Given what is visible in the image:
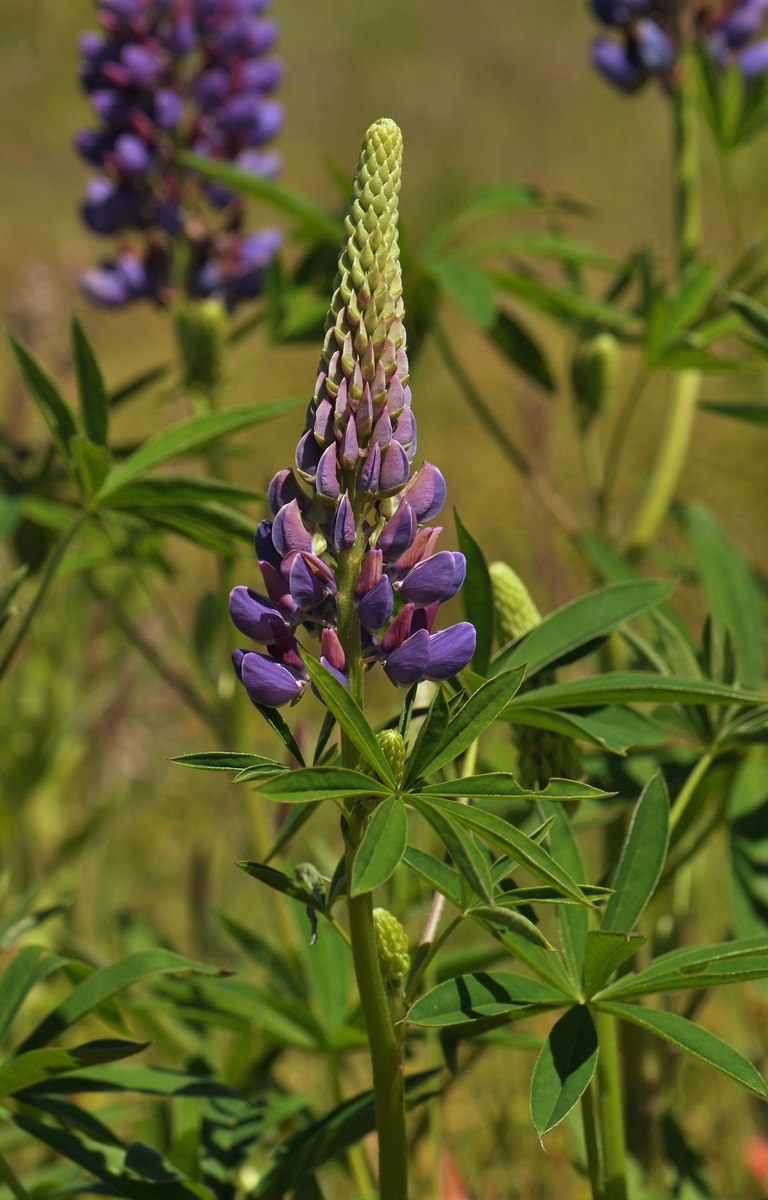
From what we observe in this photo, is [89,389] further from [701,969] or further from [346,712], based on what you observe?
[701,969]

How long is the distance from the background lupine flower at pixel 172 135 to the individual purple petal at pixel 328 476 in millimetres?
1272

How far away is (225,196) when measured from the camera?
2000 millimetres

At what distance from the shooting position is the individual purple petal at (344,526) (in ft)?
2.44

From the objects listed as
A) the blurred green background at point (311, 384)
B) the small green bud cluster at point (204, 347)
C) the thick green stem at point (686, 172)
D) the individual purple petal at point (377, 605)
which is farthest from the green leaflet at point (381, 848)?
the thick green stem at point (686, 172)

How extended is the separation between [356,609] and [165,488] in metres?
0.50

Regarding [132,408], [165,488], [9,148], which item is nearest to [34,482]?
[165,488]

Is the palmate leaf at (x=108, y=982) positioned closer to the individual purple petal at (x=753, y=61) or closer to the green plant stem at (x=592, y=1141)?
the green plant stem at (x=592, y=1141)

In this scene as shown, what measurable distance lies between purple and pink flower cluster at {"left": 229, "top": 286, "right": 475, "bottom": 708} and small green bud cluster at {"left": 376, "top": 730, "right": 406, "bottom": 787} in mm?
39

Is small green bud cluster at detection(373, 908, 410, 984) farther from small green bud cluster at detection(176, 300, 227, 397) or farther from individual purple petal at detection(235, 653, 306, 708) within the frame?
small green bud cluster at detection(176, 300, 227, 397)

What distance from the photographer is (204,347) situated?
5.58 feet

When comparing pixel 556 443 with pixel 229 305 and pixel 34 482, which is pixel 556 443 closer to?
pixel 229 305

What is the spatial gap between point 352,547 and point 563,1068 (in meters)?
0.42

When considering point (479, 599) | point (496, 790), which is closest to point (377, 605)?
point (496, 790)

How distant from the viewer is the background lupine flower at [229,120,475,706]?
0.75 meters
